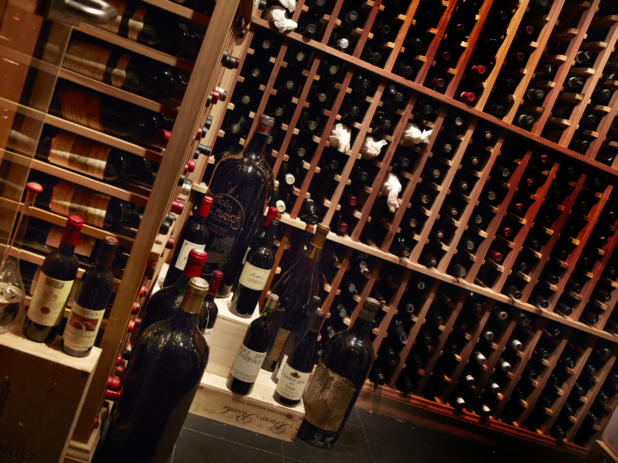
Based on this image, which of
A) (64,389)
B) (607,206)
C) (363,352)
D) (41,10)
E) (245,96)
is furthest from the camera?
(607,206)

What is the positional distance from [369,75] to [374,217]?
2.37 feet

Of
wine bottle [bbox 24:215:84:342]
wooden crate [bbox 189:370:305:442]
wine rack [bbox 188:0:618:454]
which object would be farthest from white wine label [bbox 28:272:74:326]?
wine rack [bbox 188:0:618:454]

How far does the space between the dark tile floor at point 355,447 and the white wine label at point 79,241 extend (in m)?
0.73

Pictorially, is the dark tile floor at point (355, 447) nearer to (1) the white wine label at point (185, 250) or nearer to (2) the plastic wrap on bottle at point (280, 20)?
(1) the white wine label at point (185, 250)

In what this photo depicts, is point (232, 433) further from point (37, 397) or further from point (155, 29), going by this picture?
point (155, 29)

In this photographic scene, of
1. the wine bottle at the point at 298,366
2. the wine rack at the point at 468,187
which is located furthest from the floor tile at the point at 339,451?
the wine rack at the point at 468,187

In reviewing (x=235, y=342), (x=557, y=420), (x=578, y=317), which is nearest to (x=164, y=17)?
(x=235, y=342)

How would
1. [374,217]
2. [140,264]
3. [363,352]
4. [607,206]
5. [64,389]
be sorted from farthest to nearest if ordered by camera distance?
[607,206]
[374,217]
[363,352]
[140,264]
[64,389]

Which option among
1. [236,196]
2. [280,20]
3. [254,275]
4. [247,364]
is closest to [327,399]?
[247,364]

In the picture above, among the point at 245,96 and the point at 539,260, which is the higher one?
the point at 245,96

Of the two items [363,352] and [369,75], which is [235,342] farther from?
[369,75]

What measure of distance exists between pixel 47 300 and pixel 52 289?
3 cm

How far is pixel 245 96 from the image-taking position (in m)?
2.11

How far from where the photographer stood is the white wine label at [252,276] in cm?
165
